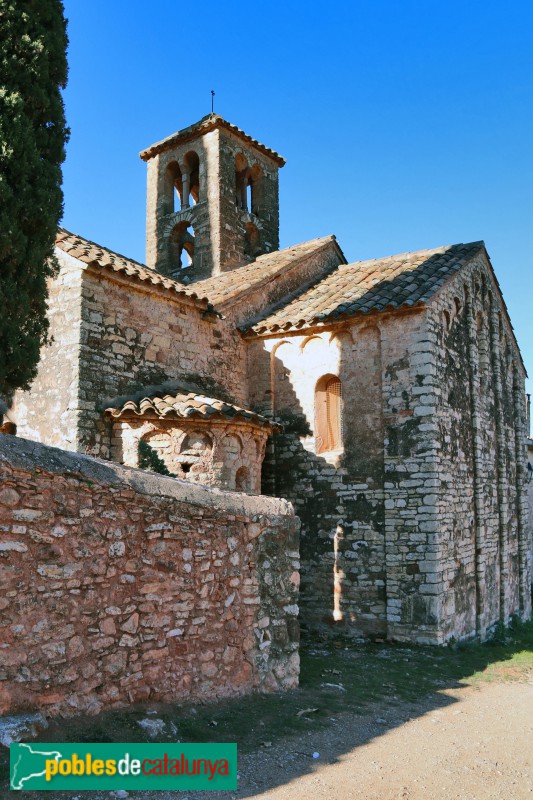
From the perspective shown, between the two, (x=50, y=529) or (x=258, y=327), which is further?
(x=258, y=327)

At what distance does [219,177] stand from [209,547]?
1190 centimetres

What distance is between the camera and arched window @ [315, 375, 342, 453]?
11.5 meters

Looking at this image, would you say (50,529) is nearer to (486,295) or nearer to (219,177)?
(486,295)

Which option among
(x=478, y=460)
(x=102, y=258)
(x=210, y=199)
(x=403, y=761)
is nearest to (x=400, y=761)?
(x=403, y=761)

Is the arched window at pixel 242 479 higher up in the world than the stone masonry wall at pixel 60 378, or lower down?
lower down

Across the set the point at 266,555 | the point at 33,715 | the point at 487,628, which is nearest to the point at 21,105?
the point at 266,555

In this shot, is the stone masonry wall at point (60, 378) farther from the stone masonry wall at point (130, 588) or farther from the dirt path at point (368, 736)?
the dirt path at point (368, 736)

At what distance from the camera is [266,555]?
22.2 feet

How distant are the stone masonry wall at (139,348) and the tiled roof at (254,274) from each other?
0.73m

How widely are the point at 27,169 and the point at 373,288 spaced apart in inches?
258

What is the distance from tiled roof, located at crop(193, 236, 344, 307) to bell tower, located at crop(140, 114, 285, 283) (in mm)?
917

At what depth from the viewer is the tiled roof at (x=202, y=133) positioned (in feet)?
52.5

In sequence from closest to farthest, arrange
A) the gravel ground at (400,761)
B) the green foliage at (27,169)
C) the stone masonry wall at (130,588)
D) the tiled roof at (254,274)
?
1. the stone masonry wall at (130,588)
2. the gravel ground at (400,761)
3. the green foliage at (27,169)
4. the tiled roof at (254,274)

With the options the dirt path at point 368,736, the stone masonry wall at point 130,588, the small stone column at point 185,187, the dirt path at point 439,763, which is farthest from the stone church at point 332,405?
the small stone column at point 185,187
